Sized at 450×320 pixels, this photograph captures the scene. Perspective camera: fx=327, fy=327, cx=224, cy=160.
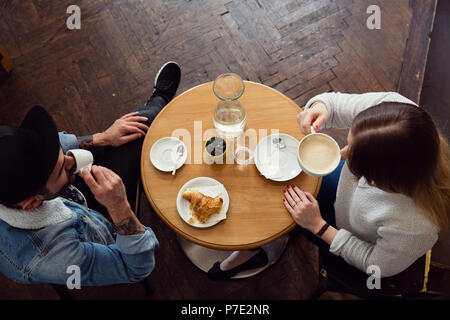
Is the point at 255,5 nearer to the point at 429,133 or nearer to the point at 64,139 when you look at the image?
the point at 64,139

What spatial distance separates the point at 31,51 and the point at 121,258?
229 centimetres

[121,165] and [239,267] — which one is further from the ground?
[121,165]

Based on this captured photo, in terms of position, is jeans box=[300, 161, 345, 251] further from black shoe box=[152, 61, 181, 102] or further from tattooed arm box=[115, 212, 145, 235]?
black shoe box=[152, 61, 181, 102]

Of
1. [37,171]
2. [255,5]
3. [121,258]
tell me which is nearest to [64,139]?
[37,171]

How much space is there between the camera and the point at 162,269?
7.44 feet

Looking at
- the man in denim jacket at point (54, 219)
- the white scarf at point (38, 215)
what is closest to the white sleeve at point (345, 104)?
the man in denim jacket at point (54, 219)

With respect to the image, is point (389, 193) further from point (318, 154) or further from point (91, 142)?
point (91, 142)

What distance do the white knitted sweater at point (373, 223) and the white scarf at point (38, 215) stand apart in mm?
1209

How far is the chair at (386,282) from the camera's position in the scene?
1.38 m

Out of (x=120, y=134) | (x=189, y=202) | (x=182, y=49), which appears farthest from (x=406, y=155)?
(x=182, y=49)

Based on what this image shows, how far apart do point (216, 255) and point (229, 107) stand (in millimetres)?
1081

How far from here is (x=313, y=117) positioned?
63.8 inches
